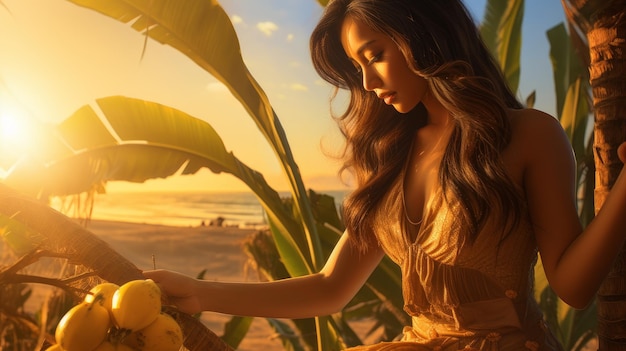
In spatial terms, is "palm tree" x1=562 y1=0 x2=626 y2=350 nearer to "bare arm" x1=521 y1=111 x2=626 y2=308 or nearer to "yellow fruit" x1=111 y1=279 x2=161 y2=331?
"bare arm" x1=521 y1=111 x2=626 y2=308

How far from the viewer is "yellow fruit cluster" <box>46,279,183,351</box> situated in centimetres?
52

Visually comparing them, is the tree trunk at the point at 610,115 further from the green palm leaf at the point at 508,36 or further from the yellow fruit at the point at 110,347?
the green palm leaf at the point at 508,36

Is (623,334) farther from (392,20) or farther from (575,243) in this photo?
(392,20)

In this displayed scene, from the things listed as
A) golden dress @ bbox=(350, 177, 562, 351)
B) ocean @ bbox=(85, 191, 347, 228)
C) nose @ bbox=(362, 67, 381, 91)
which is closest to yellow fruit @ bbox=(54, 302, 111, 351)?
golden dress @ bbox=(350, 177, 562, 351)

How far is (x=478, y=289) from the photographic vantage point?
848 millimetres

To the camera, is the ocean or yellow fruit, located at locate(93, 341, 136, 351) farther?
the ocean

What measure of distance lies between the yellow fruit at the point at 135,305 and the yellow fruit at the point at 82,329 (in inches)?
0.6

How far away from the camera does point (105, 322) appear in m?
0.54

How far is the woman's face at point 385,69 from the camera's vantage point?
3.02ft

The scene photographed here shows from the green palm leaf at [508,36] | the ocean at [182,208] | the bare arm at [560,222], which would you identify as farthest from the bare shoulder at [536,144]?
the ocean at [182,208]

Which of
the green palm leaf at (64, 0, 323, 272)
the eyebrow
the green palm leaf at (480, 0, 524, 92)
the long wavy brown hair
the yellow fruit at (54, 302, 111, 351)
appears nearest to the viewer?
the yellow fruit at (54, 302, 111, 351)

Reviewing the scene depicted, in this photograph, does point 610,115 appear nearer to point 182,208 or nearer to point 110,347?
point 110,347

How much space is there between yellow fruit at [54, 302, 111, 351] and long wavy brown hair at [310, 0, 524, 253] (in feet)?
1.65

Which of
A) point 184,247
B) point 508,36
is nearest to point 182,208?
point 184,247
